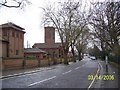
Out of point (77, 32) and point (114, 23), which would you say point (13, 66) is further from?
point (77, 32)

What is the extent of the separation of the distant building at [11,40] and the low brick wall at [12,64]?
39.2 feet

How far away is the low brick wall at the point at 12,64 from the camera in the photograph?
126 feet

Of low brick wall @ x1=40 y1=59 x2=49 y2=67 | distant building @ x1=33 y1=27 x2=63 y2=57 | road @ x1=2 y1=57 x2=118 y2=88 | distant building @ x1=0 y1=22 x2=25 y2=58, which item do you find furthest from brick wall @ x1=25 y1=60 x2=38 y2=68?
distant building @ x1=33 y1=27 x2=63 y2=57

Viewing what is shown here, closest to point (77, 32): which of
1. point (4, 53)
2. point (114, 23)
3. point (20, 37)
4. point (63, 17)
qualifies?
point (63, 17)

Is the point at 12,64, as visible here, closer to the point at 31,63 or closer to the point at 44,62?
the point at 31,63

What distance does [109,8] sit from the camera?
40.1 metres

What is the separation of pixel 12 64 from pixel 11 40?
68.0 ft

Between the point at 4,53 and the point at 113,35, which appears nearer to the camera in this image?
the point at 113,35

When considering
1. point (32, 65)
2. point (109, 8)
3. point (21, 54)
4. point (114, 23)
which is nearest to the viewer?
point (109, 8)

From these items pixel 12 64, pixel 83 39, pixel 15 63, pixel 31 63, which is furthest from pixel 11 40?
pixel 83 39

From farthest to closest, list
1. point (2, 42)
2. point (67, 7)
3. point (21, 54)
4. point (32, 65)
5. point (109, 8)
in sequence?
point (21, 54) → point (67, 7) → point (2, 42) → point (32, 65) → point (109, 8)

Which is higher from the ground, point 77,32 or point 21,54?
point 77,32

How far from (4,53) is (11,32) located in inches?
281

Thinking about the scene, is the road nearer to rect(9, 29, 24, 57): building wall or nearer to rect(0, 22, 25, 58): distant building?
rect(0, 22, 25, 58): distant building
